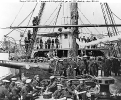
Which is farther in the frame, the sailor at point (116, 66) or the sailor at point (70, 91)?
the sailor at point (116, 66)

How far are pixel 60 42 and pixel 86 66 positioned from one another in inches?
24.0

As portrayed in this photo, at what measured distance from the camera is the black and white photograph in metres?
3.33

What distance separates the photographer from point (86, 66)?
11.5 feet

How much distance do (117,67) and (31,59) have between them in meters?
1.48

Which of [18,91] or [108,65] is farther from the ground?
[108,65]

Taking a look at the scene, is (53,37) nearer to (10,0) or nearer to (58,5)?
(58,5)

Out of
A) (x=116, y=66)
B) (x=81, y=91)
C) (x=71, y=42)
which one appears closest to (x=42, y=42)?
(x=71, y=42)

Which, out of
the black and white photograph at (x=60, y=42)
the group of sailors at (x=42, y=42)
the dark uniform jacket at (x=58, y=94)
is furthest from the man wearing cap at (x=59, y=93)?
the group of sailors at (x=42, y=42)

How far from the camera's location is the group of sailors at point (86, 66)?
135 inches

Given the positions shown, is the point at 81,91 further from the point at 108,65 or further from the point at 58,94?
the point at 108,65

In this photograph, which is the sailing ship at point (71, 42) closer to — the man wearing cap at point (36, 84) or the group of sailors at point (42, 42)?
the group of sailors at point (42, 42)

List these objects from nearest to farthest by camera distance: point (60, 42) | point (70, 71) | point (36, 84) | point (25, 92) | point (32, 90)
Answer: point (25, 92) → point (32, 90) → point (36, 84) → point (70, 71) → point (60, 42)

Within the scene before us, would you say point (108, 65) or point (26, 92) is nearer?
point (26, 92)

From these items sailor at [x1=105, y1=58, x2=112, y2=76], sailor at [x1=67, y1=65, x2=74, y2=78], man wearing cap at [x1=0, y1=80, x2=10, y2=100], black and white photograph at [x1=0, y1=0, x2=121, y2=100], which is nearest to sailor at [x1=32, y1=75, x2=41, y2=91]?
black and white photograph at [x1=0, y1=0, x2=121, y2=100]
